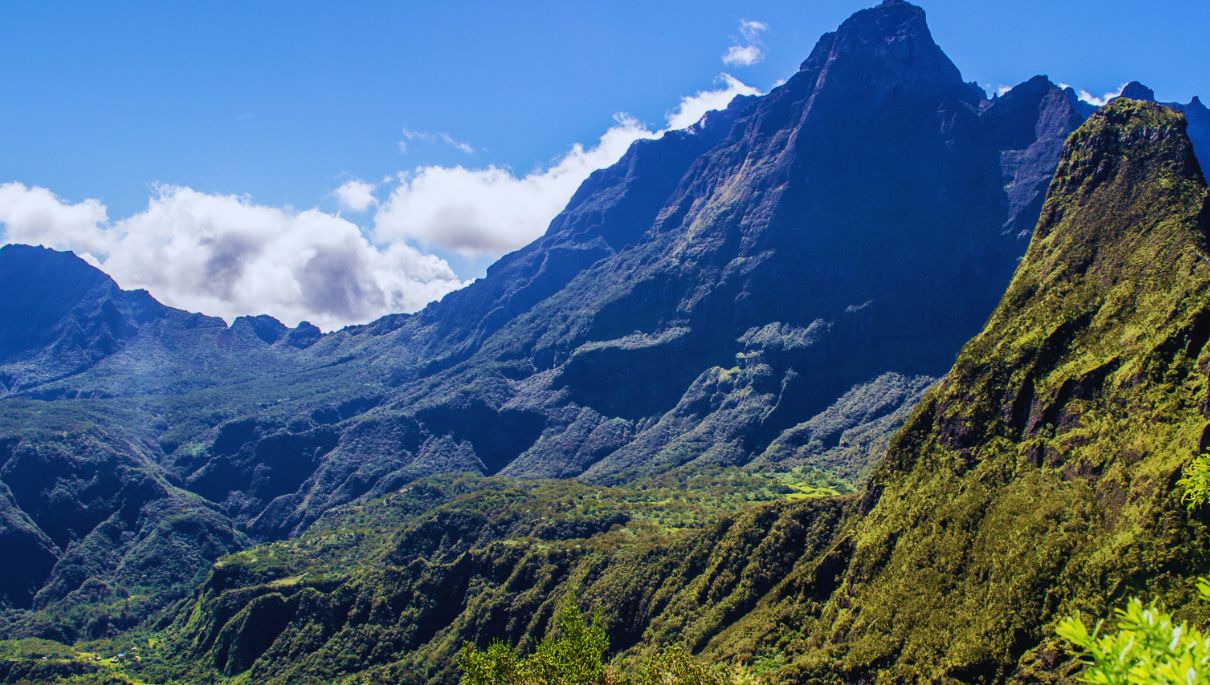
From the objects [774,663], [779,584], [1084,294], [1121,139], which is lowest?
[774,663]

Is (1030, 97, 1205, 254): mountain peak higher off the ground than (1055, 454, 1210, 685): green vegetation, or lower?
higher

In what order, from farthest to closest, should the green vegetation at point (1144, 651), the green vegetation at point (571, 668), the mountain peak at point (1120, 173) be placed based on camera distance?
the mountain peak at point (1120, 173)
the green vegetation at point (571, 668)
the green vegetation at point (1144, 651)

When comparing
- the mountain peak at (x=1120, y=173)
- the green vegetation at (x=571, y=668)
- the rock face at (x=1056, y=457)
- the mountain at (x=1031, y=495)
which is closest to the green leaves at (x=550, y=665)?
the green vegetation at (x=571, y=668)

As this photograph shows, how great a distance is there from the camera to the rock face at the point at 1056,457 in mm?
86125

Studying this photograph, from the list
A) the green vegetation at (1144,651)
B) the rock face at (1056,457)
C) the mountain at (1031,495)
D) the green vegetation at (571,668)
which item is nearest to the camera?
the green vegetation at (1144,651)

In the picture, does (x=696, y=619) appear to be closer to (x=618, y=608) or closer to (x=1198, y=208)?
(x=618, y=608)

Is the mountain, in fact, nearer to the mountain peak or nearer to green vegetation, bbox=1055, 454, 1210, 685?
the mountain peak

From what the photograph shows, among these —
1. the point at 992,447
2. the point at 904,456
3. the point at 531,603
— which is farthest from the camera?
the point at 531,603

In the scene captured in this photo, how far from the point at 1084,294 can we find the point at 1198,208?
21.6 metres

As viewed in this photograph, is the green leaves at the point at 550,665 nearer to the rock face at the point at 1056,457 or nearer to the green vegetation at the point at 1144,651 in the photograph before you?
the rock face at the point at 1056,457

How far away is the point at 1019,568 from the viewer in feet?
308

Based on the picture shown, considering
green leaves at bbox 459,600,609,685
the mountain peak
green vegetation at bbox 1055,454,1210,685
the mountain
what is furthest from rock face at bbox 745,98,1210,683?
green vegetation at bbox 1055,454,1210,685

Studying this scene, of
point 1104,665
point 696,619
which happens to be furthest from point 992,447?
point 1104,665

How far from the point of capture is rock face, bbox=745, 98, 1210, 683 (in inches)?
3391
